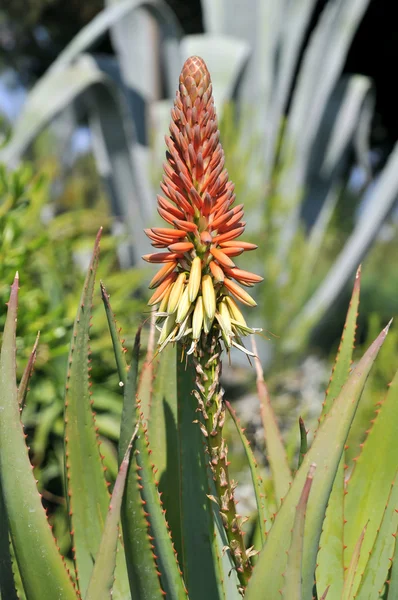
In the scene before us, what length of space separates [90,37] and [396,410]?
2714 mm

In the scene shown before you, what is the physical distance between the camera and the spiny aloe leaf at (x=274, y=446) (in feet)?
3.22

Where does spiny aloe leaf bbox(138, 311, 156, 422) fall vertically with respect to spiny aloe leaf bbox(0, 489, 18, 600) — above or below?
above

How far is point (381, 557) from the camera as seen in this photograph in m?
0.81

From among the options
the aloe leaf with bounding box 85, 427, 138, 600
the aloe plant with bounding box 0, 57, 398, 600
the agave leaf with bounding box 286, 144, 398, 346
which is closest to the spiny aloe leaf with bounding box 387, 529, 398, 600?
the aloe plant with bounding box 0, 57, 398, 600

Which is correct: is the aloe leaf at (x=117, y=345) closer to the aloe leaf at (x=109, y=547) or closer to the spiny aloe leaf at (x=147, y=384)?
the aloe leaf at (x=109, y=547)

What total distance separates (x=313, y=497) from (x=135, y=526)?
0.22 meters

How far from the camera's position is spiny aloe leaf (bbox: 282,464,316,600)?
1.92 feet

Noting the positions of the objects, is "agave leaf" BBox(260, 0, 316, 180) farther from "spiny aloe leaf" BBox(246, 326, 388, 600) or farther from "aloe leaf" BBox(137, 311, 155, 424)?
"spiny aloe leaf" BBox(246, 326, 388, 600)

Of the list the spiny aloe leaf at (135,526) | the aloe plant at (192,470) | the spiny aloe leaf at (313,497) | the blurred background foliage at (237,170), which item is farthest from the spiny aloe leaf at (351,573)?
the blurred background foliage at (237,170)

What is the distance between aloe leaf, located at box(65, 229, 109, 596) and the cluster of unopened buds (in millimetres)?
193

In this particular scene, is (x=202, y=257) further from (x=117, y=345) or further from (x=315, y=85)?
(x=315, y=85)

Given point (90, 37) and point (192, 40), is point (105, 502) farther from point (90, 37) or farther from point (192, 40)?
point (192, 40)

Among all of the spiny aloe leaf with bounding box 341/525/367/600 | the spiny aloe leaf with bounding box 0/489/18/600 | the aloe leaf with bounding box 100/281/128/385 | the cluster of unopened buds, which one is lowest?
the spiny aloe leaf with bounding box 341/525/367/600

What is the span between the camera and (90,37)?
301 cm
